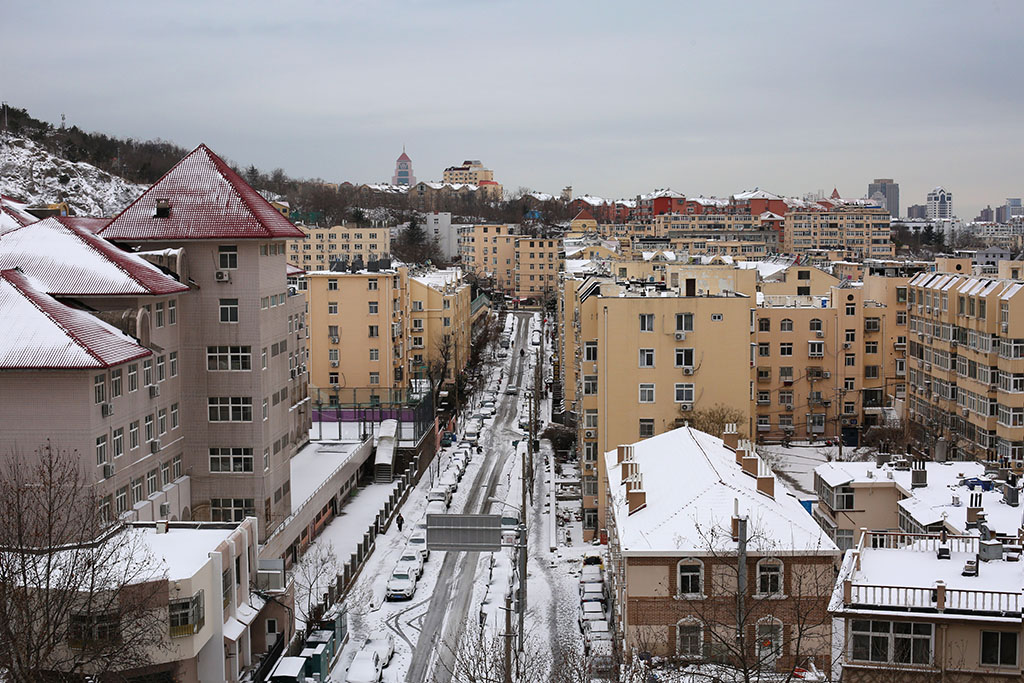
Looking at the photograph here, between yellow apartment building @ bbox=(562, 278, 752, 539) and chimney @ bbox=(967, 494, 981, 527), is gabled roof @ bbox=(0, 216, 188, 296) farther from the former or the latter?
chimney @ bbox=(967, 494, 981, 527)

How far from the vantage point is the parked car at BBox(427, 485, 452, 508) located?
130ft

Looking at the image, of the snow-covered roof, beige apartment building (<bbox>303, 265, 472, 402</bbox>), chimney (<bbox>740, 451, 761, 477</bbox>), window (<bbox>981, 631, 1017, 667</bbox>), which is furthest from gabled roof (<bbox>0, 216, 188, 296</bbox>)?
beige apartment building (<bbox>303, 265, 472, 402</bbox>)

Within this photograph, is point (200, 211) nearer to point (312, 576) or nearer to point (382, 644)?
point (312, 576)

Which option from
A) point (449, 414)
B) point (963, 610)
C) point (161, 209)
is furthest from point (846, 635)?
point (449, 414)

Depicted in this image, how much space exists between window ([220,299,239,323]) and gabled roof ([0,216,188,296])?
1.91 metres

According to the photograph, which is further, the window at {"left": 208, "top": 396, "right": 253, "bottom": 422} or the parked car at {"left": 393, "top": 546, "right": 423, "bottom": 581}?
the parked car at {"left": 393, "top": 546, "right": 423, "bottom": 581}

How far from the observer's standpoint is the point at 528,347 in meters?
81.9

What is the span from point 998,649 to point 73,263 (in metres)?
20.9

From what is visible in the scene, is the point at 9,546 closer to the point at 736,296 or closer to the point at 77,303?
the point at 77,303

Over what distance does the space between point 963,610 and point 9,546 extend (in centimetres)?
1475

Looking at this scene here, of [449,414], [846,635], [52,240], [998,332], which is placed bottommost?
[449,414]

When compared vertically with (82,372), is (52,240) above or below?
above

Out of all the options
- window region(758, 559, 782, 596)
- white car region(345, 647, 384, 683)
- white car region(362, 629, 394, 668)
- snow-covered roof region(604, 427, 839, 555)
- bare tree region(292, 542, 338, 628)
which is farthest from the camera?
bare tree region(292, 542, 338, 628)

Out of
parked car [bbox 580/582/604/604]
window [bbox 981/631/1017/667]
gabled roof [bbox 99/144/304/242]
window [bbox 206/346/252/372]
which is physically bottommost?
parked car [bbox 580/582/604/604]
